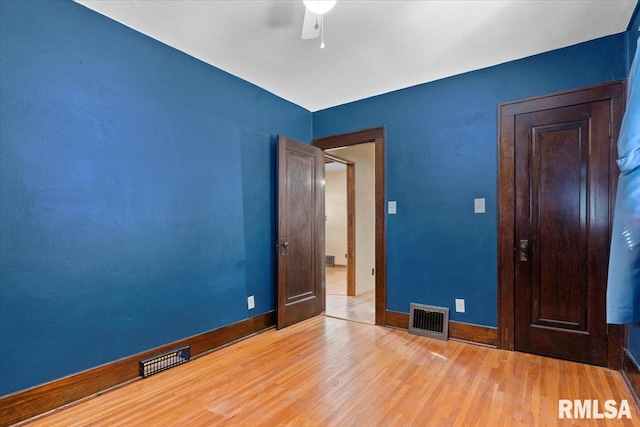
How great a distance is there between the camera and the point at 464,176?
10.1 feet

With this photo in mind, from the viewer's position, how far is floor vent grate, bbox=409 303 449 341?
312cm

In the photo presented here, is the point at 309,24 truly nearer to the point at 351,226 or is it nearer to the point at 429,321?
the point at 429,321

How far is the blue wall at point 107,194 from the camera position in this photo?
6.14ft

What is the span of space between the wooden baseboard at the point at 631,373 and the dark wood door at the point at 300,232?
2.81 m

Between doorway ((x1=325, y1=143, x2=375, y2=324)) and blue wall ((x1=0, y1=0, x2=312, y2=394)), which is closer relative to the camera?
blue wall ((x1=0, y1=0, x2=312, y2=394))

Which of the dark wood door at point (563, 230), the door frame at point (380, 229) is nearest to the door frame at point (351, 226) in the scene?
the door frame at point (380, 229)

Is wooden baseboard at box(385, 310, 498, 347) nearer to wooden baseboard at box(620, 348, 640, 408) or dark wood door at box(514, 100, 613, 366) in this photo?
dark wood door at box(514, 100, 613, 366)

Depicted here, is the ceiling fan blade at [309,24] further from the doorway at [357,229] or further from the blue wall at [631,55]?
the doorway at [357,229]

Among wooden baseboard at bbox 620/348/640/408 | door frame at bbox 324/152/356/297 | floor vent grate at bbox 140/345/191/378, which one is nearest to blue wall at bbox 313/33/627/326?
wooden baseboard at bbox 620/348/640/408

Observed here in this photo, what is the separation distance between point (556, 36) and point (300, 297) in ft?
11.2

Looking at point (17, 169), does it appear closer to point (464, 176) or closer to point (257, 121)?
point (257, 121)

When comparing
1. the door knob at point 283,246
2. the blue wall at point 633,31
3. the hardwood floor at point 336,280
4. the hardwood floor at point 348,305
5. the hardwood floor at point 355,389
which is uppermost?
the blue wall at point 633,31

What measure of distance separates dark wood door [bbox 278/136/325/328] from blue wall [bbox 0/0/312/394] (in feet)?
1.48

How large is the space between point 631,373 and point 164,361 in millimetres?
3396
